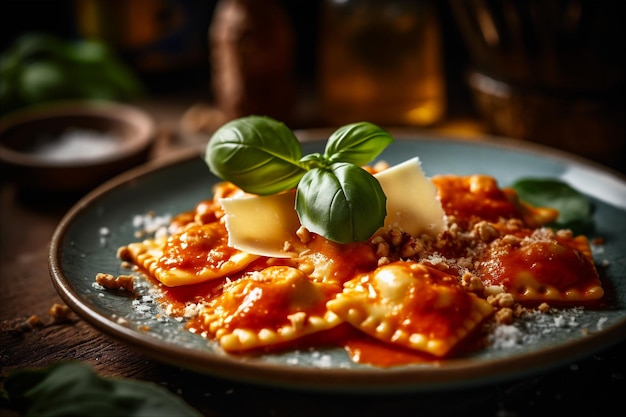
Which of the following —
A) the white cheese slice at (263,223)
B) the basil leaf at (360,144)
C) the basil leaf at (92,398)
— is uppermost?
the basil leaf at (360,144)

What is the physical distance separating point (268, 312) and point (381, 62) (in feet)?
9.01

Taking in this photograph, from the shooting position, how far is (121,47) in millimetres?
5648

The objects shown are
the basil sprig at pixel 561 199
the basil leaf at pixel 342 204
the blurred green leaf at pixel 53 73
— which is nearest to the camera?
the basil leaf at pixel 342 204

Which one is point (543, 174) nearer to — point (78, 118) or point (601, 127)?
point (601, 127)

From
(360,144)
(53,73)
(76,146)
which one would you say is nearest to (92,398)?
(360,144)

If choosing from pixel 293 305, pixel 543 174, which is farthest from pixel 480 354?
pixel 543 174

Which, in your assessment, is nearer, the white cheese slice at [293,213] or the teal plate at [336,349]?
the teal plate at [336,349]

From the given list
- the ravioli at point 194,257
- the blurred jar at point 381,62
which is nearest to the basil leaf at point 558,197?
the ravioli at point 194,257

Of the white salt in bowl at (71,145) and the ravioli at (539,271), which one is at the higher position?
→ the ravioli at (539,271)

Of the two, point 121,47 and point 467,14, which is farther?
point 121,47

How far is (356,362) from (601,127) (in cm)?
254

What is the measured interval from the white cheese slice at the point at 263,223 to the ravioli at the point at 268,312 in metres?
0.17

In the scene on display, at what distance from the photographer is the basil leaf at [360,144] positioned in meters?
2.70

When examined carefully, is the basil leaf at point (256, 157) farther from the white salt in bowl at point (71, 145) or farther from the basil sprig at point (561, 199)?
the white salt in bowl at point (71, 145)
